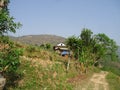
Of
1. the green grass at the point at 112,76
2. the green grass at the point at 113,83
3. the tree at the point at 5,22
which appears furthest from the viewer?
the green grass at the point at 112,76

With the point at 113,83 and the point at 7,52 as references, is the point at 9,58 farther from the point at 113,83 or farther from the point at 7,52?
the point at 113,83

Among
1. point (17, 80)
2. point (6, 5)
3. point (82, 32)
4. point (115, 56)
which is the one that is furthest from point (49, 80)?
point (115, 56)

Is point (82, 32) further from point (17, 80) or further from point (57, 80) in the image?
point (17, 80)

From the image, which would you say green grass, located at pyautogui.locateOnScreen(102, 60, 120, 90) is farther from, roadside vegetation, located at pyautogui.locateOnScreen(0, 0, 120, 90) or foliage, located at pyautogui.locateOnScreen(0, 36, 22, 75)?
foliage, located at pyautogui.locateOnScreen(0, 36, 22, 75)

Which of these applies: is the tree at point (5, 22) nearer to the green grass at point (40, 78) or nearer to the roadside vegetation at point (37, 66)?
the roadside vegetation at point (37, 66)

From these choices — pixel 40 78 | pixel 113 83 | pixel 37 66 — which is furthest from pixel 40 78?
pixel 113 83

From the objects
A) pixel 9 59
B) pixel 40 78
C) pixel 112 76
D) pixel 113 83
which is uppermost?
pixel 9 59

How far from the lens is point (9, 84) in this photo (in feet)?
55.0

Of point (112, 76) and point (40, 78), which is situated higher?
point (40, 78)

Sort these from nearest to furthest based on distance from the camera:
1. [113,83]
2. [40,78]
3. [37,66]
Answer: [40,78] < [37,66] < [113,83]

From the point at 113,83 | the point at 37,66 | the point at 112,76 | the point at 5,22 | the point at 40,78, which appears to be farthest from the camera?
the point at 112,76

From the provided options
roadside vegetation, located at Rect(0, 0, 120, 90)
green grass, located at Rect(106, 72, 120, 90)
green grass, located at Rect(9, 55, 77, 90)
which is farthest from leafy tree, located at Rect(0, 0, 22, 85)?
green grass, located at Rect(106, 72, 120, 90)

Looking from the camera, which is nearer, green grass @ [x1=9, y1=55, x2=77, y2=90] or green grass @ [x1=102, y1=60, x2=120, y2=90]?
green grass @ [x1=9, y1=55, x2=77, y2=90]

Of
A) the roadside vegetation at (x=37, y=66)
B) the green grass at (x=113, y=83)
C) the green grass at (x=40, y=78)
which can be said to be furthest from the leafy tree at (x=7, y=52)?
the green grass at (x=113, y=83)
